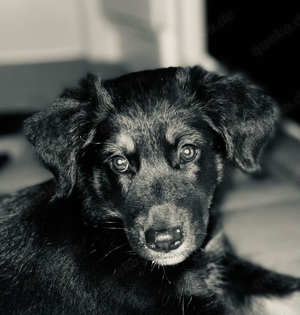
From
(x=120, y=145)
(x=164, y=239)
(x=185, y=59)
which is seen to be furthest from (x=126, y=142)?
(x=185, y=59)

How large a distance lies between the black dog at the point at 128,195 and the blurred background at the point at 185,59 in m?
0.52

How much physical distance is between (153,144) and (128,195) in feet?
0.93

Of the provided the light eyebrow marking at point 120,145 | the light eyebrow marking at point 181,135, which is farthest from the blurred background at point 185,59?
the light eyebrow marking at point 181,135

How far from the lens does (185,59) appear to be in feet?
20.6

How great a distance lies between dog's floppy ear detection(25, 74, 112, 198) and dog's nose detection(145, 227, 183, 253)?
19.5 inches

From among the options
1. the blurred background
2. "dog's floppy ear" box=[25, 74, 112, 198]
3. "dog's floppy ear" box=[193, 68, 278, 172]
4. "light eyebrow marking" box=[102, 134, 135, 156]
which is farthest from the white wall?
"light eyebrow marking" box=[102, 134, 135, 156]

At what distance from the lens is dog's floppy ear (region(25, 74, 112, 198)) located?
222 centimetres

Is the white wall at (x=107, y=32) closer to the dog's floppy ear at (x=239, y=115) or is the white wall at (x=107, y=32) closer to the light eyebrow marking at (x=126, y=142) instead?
the dog's floppy ear at (x=239, y=115)

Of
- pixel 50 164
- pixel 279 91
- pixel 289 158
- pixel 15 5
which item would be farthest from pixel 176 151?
pixel 15 5

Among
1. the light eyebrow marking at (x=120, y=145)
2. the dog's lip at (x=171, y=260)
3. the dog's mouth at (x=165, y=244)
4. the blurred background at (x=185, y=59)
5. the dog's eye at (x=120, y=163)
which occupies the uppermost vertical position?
the light eyebrow marking at (x=120, y=145)

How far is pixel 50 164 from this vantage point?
226 cm

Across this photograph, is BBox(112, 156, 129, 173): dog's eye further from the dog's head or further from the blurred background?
the blurred background

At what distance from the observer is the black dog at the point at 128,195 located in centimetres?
210

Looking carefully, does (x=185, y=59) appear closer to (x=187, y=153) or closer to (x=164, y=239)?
(x=187, y=153)
